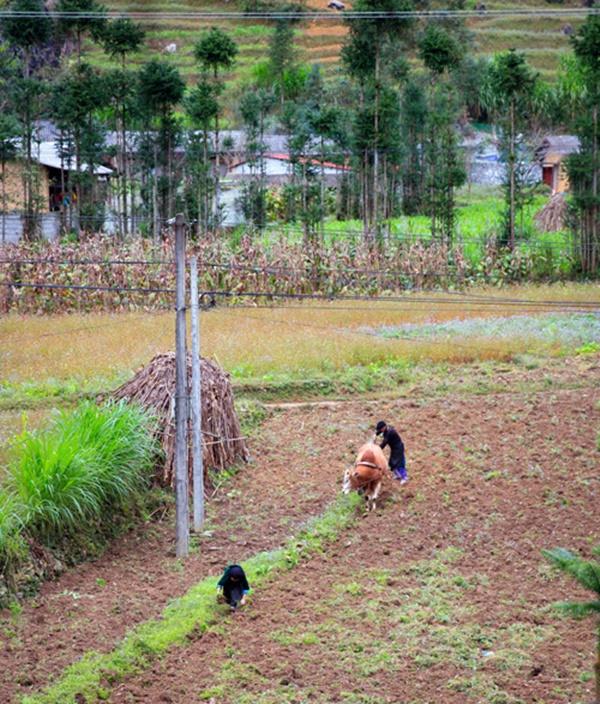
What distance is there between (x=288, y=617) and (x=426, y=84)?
148 ft

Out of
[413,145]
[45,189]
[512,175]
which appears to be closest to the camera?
[512,175]

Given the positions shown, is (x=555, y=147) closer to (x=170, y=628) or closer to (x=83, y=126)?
(x=83, y=126)

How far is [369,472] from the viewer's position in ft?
49.9

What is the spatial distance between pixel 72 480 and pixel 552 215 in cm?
3249

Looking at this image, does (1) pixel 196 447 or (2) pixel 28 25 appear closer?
(1) pixel 196 447

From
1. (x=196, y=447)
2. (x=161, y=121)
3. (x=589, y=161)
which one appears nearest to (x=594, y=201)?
(x=589, y=161)

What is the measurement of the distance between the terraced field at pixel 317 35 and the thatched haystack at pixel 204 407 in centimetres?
5029

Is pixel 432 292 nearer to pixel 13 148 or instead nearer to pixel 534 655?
pixel 13 148

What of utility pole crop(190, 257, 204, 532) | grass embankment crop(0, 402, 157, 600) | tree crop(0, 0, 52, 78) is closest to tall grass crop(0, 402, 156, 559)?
grass embankment crop(0, 402, 157, 600)

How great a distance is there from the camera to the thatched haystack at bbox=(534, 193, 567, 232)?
140 feet

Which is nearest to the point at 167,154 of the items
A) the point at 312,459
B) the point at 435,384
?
the point at 435,384

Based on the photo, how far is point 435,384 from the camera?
2222 centimetres

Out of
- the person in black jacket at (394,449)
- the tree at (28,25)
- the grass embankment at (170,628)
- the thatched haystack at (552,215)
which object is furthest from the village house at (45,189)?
the grass embankment at (170,628)

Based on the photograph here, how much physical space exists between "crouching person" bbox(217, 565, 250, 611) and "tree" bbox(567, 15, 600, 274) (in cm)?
2468
